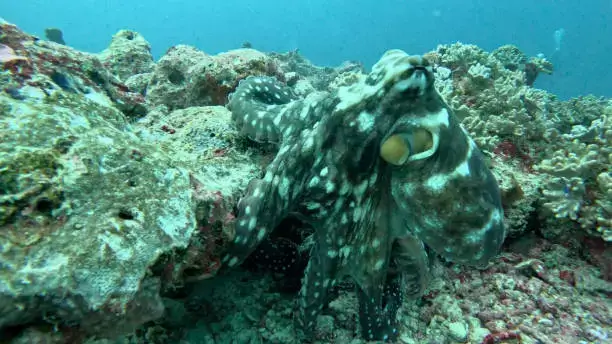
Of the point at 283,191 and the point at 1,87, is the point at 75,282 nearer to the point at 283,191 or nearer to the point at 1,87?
the point at 1,87

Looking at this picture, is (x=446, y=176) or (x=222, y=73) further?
(x=222, y=73)

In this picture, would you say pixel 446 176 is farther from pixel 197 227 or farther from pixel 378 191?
pixel 197 227

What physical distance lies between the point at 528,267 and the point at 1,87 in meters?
4.55

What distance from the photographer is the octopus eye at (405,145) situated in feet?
7.42

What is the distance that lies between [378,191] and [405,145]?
0.50 metres

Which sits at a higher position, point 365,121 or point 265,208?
point 365,121

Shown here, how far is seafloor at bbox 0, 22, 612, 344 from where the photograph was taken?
1532 mm

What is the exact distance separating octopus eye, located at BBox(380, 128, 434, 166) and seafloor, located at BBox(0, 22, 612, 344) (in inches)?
47.5

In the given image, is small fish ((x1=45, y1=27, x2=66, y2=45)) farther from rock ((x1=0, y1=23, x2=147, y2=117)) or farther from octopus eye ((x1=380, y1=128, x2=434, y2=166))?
octopus eye ((x1=380, y1=128, x2=434, y2=166))

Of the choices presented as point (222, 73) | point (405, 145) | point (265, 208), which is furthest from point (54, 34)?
point (405, 145)

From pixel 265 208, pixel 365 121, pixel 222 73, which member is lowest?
pixel 265 208

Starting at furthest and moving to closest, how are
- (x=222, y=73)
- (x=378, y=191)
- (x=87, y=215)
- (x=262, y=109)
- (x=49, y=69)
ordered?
1. (x=222, y=73)
2. (x=262, y=109)
3. (x=378, y=191)
4. (x=49, y=69)
5. (x=87, y=215)

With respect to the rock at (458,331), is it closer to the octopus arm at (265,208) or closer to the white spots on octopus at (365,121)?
the octopus arm at (265,208)

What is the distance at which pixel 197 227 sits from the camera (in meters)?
2.26
